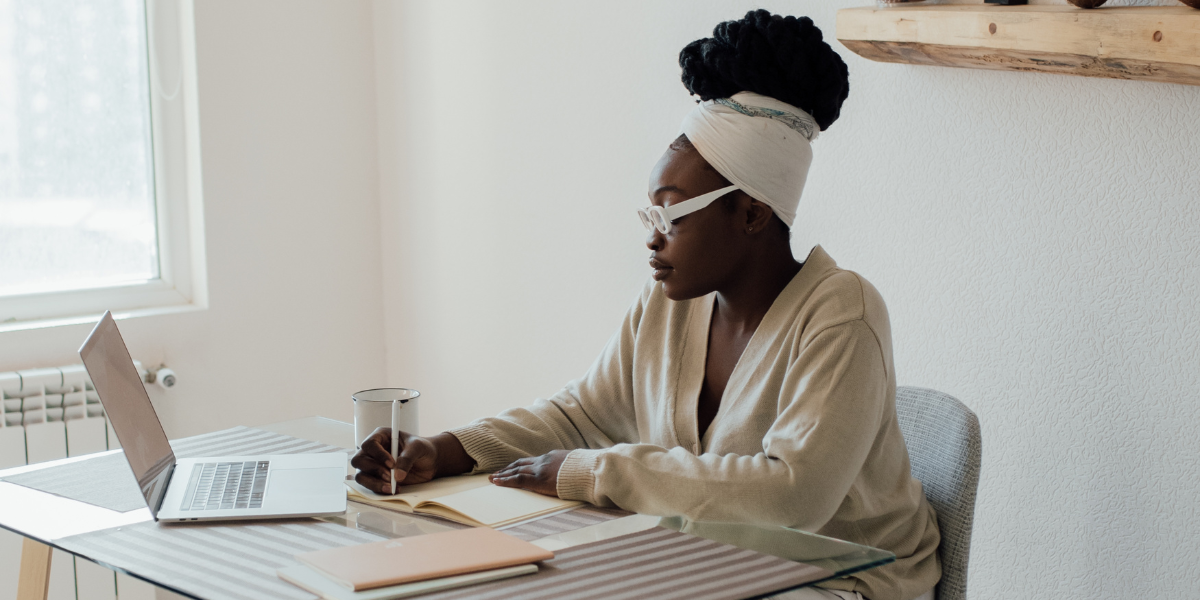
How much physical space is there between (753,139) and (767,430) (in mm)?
392

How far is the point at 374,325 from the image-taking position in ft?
10.8

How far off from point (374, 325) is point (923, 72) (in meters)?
1.97

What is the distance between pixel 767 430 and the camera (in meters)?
1.39

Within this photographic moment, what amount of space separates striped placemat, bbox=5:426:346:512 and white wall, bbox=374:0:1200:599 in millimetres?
1135

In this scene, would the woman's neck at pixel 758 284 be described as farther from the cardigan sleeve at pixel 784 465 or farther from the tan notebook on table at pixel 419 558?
the tan notebook on table at pixel 419 558

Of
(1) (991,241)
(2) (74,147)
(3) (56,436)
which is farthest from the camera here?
(2) (74,147)

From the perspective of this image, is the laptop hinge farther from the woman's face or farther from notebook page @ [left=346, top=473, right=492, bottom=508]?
the woman's face

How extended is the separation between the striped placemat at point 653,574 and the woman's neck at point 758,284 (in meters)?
0.47

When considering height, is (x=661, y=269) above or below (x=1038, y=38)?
below

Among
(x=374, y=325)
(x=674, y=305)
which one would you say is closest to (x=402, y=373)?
(x=374, y=325)

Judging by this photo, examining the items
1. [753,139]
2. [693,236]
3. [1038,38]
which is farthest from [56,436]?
[1038,38]

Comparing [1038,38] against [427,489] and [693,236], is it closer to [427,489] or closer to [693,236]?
[693,236]

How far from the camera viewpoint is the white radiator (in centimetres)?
247

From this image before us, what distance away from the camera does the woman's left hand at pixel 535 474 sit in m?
1.28
